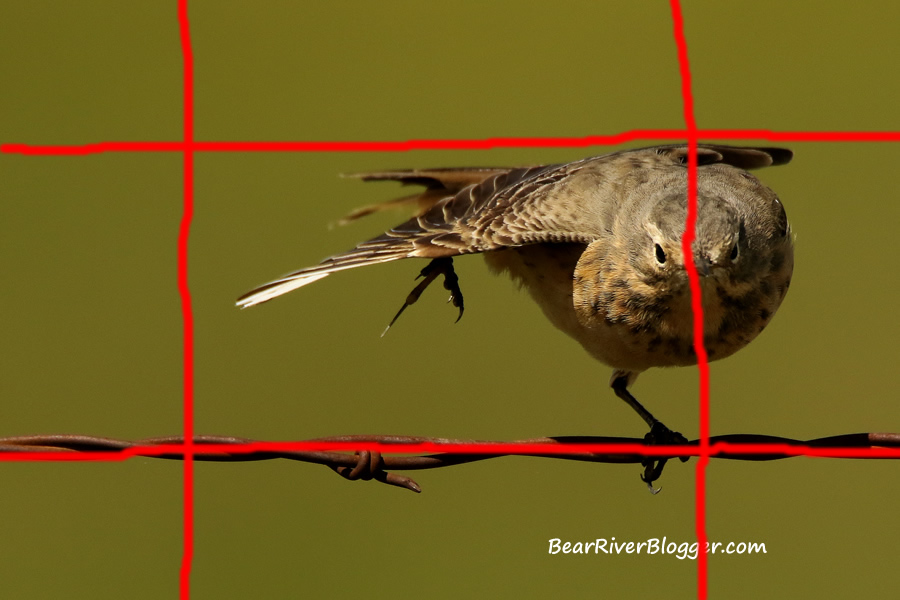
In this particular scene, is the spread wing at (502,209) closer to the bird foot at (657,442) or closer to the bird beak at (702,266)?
the bird beak at (702,266)

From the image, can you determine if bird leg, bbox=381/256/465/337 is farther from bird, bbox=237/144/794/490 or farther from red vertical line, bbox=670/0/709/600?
red vertical line, bbox=670/0/709/600

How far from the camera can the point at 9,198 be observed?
995cm

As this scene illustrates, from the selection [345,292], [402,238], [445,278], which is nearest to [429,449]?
[402,238]

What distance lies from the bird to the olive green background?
2.15 metres

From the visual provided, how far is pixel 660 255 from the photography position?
4.98m

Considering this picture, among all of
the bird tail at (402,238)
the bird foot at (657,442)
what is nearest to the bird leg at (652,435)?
the bird foot at (657,442)

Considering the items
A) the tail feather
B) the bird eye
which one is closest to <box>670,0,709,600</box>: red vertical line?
the bird eye

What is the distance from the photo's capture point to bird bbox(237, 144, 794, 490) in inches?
196

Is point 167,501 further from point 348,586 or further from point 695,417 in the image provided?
point 695,417

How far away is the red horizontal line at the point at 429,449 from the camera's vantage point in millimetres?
3949

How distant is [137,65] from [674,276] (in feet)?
25.3

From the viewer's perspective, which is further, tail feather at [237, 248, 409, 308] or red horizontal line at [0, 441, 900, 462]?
tail feather at [237, 248, 409, 308]

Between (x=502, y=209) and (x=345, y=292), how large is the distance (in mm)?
4529

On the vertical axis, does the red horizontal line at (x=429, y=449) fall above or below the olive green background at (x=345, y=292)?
below
